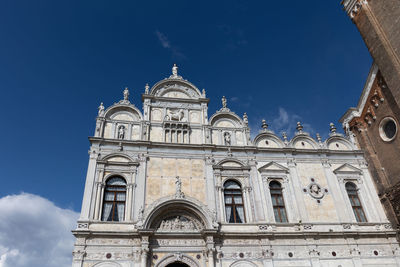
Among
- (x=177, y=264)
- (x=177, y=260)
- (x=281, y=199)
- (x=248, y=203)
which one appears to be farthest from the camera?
(x=281, y=199)

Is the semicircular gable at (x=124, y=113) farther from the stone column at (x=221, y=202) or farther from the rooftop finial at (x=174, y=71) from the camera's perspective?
the stone column at (x=221, y=202)

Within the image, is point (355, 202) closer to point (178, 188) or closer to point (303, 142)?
point (303, 142)

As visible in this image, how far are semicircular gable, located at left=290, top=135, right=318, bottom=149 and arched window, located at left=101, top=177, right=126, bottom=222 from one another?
11286 millimetres

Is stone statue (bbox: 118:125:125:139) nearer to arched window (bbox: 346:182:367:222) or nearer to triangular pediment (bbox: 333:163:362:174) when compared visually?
triangular pediment (bbox: 333:163:362:174)

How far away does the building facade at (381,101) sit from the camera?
56.3 ft

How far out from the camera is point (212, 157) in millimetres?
Answer: 17562

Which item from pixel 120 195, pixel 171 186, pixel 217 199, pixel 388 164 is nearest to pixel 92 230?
pixel 120 195

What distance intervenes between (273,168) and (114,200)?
31.3 ft

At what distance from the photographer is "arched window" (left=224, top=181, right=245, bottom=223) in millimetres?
16047

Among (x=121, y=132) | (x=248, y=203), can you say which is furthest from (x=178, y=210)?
(x=121, y=132)

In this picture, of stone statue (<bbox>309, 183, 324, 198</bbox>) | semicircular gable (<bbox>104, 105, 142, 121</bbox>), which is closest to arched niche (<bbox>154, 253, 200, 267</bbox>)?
stone statue (<bbox>309, 183, 324, 198</bbox>)

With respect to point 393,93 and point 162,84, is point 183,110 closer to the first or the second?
point 162,84

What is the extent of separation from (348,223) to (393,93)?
26.3 feet

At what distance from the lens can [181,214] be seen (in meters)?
15.6
